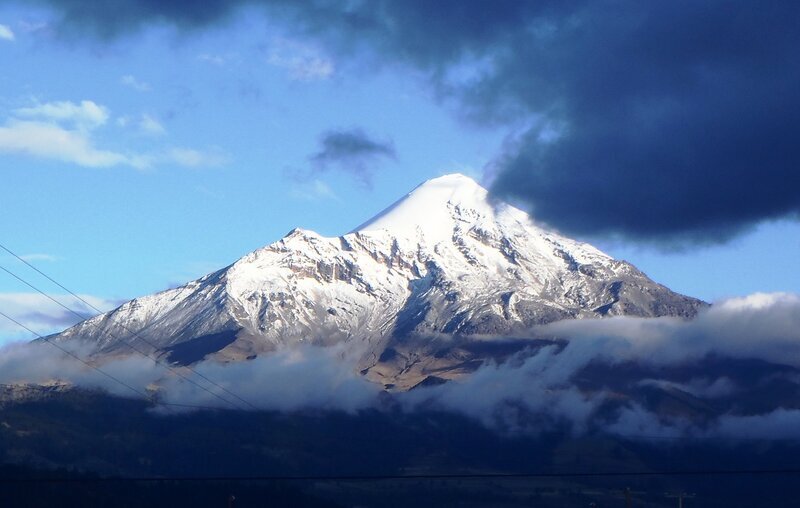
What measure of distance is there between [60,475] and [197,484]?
2088 centimetres

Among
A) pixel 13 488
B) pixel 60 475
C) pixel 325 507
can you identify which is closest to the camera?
pixel 13 488

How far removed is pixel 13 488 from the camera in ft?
420

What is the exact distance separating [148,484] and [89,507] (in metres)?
27.3

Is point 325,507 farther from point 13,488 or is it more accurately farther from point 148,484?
point 13,488

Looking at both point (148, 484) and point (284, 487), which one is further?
point (284, 487)

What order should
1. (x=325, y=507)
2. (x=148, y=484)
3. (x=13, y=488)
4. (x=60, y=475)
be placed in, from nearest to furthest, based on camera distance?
(x=13, y=488) < (x=60, y=475) < (x=148, y=484) < (x=325, y=507)

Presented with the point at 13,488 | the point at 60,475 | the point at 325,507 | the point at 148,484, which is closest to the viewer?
the point at 13,488

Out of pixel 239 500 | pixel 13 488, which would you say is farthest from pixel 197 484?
pixel 13 488

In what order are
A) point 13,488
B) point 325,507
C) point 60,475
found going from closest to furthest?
1. point 13,488
2. point 60,475
3. point 325,507

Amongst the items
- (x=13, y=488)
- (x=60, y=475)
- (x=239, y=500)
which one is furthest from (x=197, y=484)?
(x=13, y=488)

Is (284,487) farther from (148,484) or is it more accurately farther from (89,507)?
(89,507)

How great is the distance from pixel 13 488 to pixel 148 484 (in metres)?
29.2

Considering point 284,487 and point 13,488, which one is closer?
point 13,488

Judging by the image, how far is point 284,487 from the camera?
579 ft
